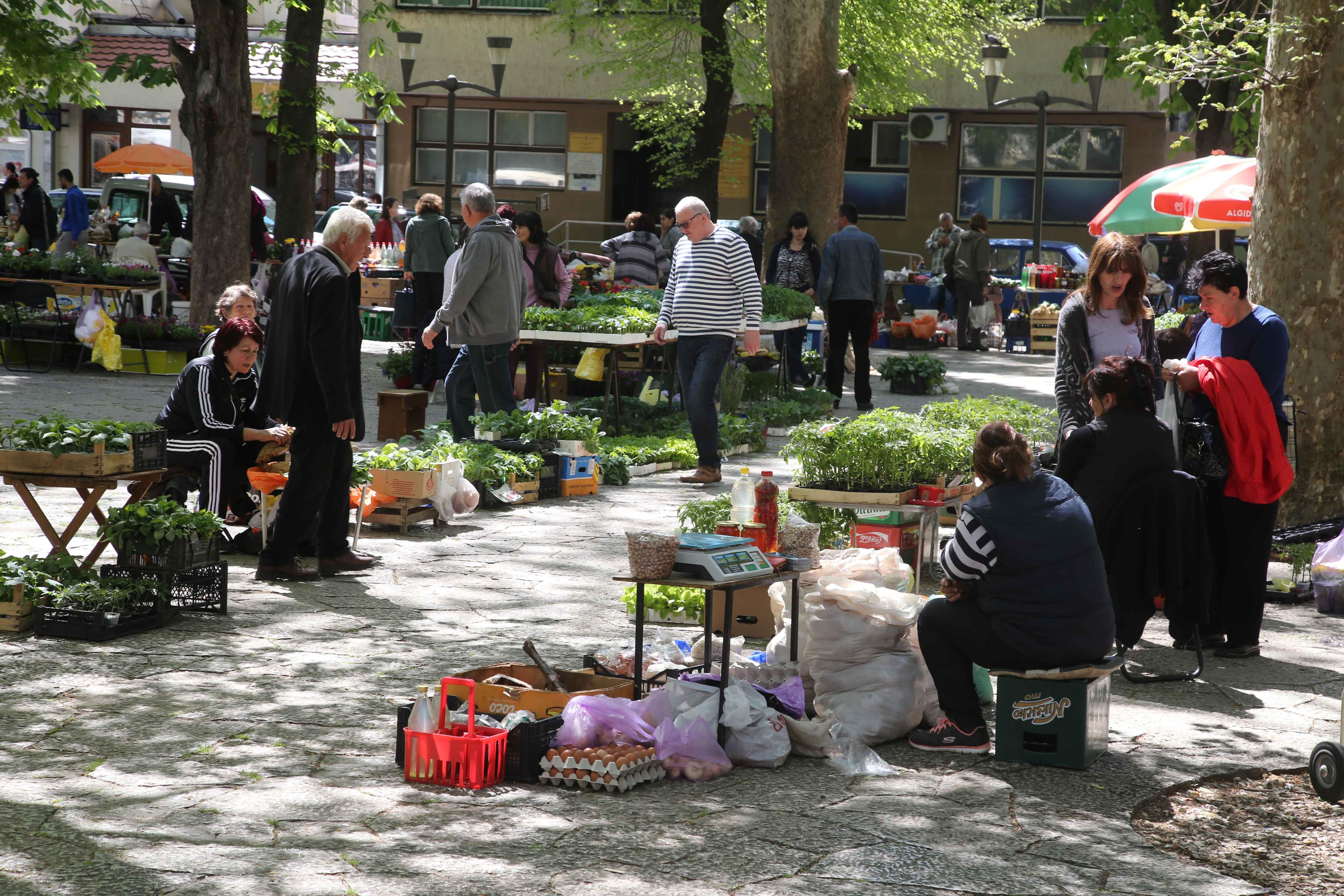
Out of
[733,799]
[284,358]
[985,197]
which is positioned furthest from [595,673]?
[985,197]

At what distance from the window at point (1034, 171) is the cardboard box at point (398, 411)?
23.9 meters

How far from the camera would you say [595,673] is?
5.86 m

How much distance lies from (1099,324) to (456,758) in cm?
395

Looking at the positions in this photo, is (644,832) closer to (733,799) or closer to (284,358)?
(733,799)

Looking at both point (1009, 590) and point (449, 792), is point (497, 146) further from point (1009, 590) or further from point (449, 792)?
point (449, 792)

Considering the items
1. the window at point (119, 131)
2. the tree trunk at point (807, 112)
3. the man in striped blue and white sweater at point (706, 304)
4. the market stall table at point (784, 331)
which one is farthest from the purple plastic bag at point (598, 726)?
the window at point (119, 131)

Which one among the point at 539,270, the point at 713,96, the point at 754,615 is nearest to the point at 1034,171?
the point at 713,96

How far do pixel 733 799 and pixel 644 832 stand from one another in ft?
1.47

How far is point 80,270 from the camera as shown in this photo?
16.9m

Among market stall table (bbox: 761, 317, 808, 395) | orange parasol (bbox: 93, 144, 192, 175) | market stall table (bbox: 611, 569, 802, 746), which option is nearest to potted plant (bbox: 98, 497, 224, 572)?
market stall table (bbox: 611, 569, 802, 746)

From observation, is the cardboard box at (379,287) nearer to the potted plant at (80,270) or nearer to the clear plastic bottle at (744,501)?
the potted plant at (80,270)

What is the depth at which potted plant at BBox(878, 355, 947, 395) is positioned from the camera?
58.9 ft

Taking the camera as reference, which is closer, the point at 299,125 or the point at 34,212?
the point at 299,125

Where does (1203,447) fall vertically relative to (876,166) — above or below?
below
